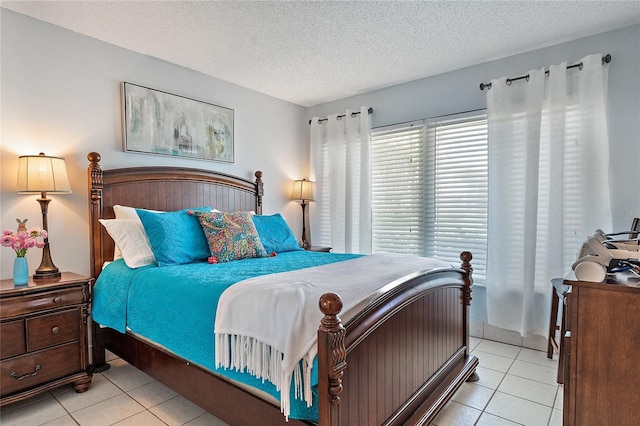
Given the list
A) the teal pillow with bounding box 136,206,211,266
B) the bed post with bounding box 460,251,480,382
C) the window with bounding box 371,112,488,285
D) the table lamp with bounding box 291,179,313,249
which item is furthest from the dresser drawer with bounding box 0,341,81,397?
the window with bounding box 371,112,488,285

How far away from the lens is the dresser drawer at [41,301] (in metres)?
2.03

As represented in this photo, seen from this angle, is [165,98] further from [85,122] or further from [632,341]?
[632,341]

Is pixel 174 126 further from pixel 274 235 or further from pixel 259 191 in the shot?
pixel 274 235

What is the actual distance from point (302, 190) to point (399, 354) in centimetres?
290

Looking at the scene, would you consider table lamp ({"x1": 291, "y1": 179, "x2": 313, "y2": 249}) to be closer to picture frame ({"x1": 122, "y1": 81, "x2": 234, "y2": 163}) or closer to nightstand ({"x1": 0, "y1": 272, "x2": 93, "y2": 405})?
picture frame ({"x1": 122, "y1": 81, "x2": 234, "y2": 163})

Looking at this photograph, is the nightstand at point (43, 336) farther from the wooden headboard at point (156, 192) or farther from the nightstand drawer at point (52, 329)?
the wooden headboard at point (156, 192)

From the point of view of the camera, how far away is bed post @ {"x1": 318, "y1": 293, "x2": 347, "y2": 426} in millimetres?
1200

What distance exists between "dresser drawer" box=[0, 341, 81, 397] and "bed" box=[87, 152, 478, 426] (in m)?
0.30

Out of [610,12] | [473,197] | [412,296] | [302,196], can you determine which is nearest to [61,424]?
[412,296]

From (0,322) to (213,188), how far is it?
6.39 feet


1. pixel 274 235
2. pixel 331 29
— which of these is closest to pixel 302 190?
pixel 274 235

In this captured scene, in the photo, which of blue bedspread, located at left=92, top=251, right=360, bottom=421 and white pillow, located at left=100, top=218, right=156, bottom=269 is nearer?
blue bedspread, located at left=92, top=251, right=360, bottom=421

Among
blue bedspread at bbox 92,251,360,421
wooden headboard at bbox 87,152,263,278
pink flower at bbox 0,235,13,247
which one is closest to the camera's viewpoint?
blue bedspread at bbox 92,251,360,421

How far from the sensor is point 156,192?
311 cm
